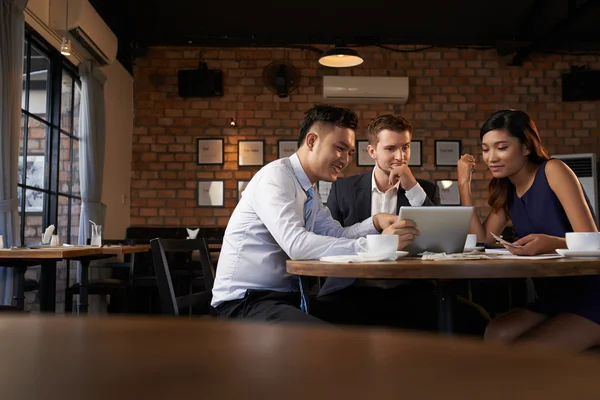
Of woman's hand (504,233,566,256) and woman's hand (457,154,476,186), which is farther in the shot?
woman's hand (457,154,476,186)

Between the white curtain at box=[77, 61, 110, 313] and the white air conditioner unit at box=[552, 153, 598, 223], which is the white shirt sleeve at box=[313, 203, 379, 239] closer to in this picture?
the white curtain at box=[77, 61, 110, 313]

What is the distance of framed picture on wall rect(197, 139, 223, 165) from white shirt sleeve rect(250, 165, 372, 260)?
4.86 meters

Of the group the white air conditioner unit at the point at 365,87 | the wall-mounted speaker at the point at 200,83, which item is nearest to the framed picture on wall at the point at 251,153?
the wall-mounted speaker at the point at 200,83

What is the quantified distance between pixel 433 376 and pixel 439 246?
174 cm

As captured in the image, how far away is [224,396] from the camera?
0.48ft

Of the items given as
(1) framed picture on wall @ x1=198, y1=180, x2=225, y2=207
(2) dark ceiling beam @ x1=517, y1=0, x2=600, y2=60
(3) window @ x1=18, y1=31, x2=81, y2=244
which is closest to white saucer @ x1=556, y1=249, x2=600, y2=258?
(3) window @ x1=18, y1=31, x2=81, y2=244

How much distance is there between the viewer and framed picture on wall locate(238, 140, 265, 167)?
268 inches

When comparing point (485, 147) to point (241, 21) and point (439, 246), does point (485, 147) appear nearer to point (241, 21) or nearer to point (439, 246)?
point (439, 246)

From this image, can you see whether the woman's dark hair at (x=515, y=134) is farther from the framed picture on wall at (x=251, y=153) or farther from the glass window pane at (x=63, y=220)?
the framed picture on wall at (x=251, y=153)

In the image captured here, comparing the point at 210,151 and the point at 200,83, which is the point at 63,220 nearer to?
the point at 210,151

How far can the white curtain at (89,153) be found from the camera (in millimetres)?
5375

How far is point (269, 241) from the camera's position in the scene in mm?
2014

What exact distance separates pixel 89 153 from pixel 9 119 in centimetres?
163

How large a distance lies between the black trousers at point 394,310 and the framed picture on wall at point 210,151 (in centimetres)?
460
